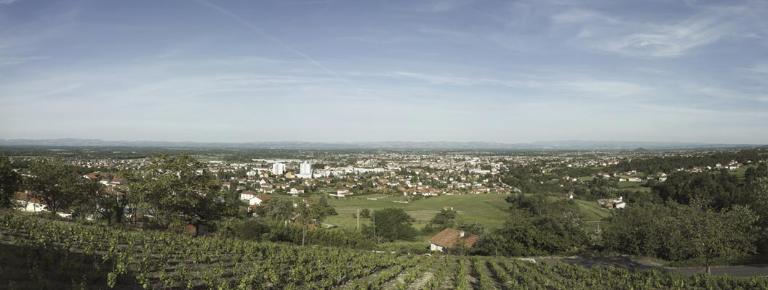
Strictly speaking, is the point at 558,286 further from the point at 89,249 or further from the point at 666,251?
the point at 666,251

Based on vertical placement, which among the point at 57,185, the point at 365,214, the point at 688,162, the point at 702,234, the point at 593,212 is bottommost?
the point at 593,212

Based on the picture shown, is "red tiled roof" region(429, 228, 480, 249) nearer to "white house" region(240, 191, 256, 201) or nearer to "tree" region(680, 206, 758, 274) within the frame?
"tree" region(680, 206, 758, 274)

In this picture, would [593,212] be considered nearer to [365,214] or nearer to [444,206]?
[444,206]

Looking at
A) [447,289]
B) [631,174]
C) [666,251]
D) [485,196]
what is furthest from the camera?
[631,174]

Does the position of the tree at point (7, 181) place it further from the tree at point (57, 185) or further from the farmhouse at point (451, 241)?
the farmhouse at point (451, 241)

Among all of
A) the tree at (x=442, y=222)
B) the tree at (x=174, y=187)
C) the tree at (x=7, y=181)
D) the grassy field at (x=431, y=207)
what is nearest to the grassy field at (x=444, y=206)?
the grassy field at (x=431, y=207)

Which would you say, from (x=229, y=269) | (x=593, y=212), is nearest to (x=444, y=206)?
(x=593, y=212)

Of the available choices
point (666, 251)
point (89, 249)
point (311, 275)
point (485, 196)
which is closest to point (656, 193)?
point (485, 196)
